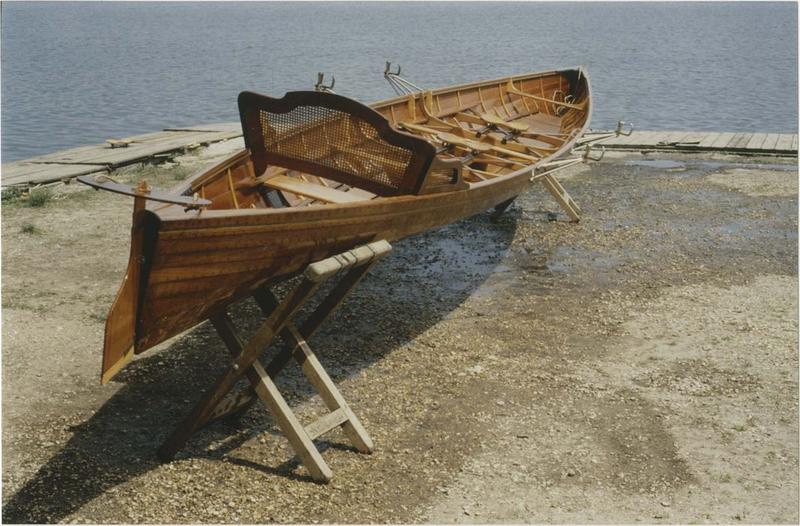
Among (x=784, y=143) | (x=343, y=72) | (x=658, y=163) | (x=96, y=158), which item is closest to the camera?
(x=96, y=158)

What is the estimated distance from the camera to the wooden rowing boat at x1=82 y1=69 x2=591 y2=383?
5809 mm

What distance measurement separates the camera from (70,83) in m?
45.6

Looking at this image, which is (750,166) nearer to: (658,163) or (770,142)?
(658,163)

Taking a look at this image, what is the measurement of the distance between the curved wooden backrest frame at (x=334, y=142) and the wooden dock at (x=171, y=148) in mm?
8941

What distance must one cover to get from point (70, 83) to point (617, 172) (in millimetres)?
36071

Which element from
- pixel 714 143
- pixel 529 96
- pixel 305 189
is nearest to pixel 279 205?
pixel 305 189

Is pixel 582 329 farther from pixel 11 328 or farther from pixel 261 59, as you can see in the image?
pixel 261 59

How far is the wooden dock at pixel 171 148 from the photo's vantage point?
53.2ft

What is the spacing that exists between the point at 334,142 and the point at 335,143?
0.01 meters

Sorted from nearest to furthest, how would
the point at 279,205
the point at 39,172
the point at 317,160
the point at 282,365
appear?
the point at 282,365, the point at 317,160, the point at 279,205, the point at 39,172

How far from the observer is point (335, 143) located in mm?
7656

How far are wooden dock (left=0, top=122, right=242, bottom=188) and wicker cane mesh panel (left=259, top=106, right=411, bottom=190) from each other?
29.7ft

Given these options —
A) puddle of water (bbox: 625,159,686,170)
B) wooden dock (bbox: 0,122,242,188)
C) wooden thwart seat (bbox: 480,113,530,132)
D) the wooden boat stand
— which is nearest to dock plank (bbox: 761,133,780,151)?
puddle of water (bbox: 625,159,686,170)

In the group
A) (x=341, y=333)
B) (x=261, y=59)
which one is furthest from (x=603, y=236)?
(x=261, y=59)
